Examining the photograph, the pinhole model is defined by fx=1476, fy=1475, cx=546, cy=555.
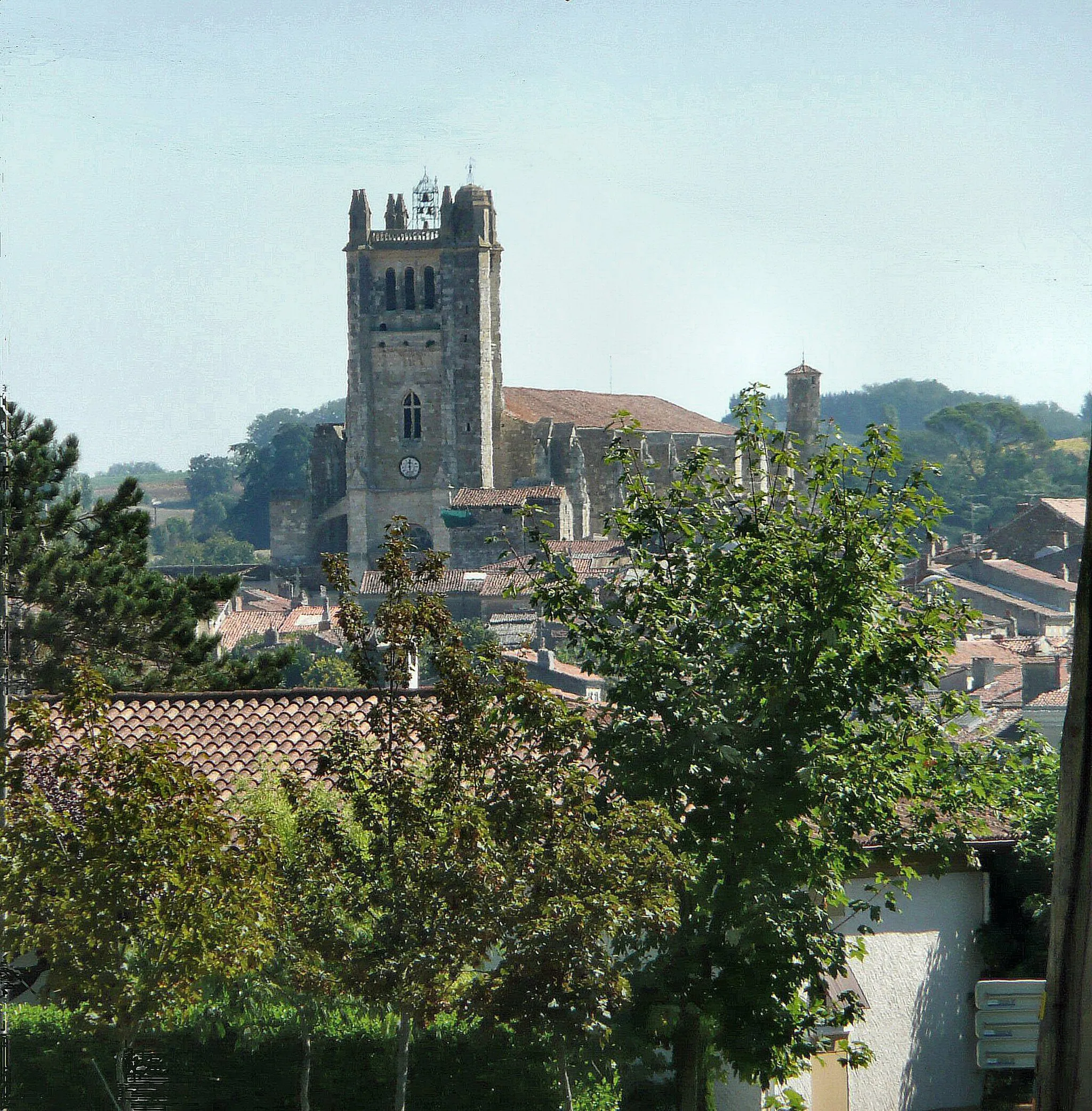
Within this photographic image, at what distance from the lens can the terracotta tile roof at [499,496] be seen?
64.0m

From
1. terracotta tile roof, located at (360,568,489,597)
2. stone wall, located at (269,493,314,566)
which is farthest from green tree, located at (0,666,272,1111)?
stone wall, located at (269,493,314,566)

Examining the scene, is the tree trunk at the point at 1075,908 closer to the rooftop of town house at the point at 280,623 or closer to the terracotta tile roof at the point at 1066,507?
the rooftop of town house at the point at 280,623

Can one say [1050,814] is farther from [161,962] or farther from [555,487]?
[555,487]

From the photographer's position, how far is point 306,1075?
9.55 m

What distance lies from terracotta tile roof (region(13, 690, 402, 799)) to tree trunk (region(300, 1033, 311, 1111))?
2.61m

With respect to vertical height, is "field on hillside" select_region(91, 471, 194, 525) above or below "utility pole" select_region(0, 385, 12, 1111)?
below

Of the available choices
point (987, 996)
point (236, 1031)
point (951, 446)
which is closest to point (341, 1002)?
point (236, 1031)

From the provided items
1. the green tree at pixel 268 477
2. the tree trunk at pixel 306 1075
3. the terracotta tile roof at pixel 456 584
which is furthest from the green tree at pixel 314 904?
the green tree at pixel 268 477

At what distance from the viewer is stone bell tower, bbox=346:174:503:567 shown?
6919cm

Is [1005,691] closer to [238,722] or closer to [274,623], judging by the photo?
[238,722]

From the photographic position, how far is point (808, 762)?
347 inches

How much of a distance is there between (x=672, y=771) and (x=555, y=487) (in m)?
56.5

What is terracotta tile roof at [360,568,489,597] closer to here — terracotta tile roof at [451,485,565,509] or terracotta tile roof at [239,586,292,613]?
terracotta tile roof at [451,485,565,509]

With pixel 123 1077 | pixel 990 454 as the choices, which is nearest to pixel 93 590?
pixel 123 1077
